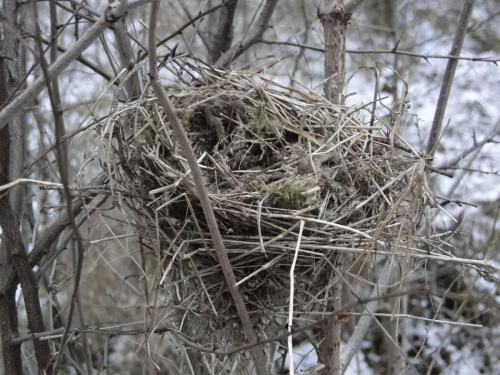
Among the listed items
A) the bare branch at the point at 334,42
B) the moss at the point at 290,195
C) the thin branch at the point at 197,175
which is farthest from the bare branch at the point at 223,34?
the thin branch at the point at 197,175

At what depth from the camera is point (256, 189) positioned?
1394 mm

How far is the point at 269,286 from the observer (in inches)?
57.7

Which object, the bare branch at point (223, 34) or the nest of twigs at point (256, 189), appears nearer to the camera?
the nest of twigs at point (256, 189)

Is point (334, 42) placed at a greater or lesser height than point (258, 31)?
lesser

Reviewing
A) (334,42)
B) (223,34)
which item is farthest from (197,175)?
(223,34)

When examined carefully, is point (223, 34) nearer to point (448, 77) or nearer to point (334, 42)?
point (334, 42)

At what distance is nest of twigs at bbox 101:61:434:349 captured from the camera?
1.35 metres

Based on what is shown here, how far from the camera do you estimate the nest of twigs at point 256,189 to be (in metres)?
1.35

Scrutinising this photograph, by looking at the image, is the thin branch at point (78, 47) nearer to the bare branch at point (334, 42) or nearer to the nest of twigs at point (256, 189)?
the nest of twigs at point (256, 189)

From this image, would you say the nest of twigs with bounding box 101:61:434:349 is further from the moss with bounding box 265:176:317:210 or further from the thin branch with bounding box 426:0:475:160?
the thin branch with bounding box 426:0:475:160

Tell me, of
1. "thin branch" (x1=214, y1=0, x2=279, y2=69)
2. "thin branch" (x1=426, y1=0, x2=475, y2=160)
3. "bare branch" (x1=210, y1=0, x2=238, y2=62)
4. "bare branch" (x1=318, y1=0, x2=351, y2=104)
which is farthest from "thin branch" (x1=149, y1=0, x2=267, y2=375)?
"bare branch" (x1=210, y1=0, x2=238, y2=62)

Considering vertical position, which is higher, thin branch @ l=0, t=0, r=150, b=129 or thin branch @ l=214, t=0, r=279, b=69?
thin branch @ l=214, t=0, r=279, b=69

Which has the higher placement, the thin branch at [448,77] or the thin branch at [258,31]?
the thin branch at [258,31]

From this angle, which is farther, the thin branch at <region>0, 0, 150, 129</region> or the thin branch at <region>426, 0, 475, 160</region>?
the thin branch at <region>426, 0, 475, 160</region>
